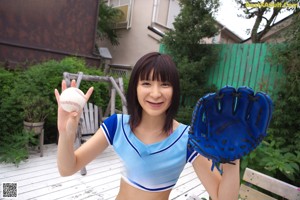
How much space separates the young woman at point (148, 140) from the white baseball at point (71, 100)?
38mm

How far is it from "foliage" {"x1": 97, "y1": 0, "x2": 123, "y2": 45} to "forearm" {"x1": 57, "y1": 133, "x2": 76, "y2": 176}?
971 centimetres

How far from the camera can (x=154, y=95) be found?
1.06m

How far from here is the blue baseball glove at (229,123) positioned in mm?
830

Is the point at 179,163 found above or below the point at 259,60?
below

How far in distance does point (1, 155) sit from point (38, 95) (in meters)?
1.04

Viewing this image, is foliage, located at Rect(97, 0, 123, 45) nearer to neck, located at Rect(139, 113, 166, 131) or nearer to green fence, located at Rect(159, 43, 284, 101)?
green fence, located at Rect(159, 43, 284, 101)

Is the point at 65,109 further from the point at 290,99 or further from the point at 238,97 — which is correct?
the point at 290,99

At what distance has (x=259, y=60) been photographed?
4.63m

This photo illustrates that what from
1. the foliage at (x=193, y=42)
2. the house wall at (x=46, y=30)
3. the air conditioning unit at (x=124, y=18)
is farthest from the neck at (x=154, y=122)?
the air conditioning unit at (x=124, y=18)

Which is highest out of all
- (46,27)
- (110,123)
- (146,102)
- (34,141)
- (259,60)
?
(46,27)

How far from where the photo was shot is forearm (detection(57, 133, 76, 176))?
1002 mm

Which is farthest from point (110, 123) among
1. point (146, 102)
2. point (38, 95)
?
point (38, 95)

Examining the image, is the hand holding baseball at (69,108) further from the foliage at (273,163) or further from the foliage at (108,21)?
the foliage at (108,21)

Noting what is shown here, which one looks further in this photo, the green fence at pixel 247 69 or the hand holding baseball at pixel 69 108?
the green fence at pixel 247 69
